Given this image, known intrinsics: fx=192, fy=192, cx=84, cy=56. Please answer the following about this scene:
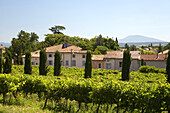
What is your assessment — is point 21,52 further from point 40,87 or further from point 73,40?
point 40,87

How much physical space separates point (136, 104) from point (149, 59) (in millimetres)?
35561

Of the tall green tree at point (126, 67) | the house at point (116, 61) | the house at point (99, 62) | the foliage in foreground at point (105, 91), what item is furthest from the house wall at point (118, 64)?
the foliage in foreground at point (105, 91)

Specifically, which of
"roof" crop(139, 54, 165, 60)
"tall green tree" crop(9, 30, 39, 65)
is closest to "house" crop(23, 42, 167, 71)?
"roof" crop(139, 54, 165, 60)

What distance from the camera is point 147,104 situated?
9289mm

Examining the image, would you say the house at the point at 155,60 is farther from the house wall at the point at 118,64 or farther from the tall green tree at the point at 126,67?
the tall green tree at the point at 126,67

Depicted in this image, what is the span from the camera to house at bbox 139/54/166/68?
41753mm

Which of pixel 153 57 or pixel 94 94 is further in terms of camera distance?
pixel 153 57

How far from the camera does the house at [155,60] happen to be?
41753 mm

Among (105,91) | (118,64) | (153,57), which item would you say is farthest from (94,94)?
(153,57)

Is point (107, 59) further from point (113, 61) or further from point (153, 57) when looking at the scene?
point (153, 57)

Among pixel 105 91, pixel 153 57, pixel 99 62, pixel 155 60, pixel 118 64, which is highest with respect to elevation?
pixel 153 57

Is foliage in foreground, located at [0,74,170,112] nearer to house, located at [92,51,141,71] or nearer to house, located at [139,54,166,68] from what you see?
house, located at [92,51,141,71]

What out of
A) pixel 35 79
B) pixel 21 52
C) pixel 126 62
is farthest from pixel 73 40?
pixel 35 79

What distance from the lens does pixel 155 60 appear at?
42375 millimetres
